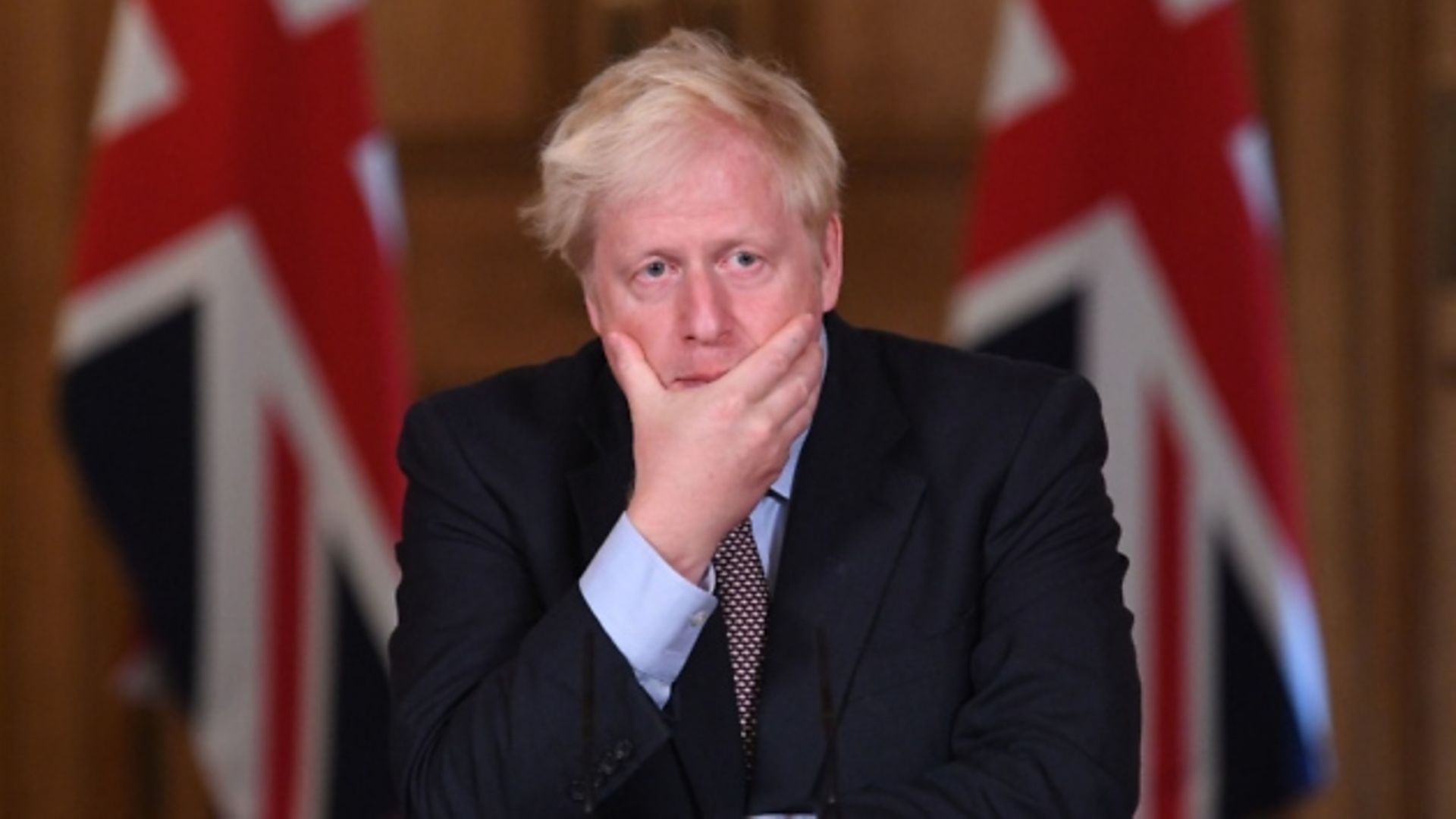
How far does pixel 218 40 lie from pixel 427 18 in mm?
496

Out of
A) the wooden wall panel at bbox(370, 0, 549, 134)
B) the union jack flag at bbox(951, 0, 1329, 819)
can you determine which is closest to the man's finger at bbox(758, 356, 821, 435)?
the union jack flag at bbox(951, 0, 1329, 819)

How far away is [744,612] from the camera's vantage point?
6.81 feet

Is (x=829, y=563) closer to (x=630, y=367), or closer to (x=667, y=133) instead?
(x=630, y=367)

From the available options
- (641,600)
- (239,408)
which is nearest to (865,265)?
(239,408)

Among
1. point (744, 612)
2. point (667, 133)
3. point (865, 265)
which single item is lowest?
point (744, 612)

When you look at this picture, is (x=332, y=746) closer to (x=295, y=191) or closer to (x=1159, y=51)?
(x=295, y=191)

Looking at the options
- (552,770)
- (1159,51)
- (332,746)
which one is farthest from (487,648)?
(1159,51)

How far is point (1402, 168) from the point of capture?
4102 mm

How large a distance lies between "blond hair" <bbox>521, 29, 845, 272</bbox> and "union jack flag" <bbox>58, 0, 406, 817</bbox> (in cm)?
192

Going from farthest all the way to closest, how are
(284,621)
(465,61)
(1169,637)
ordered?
(465,61), (284,621), (1169,637)

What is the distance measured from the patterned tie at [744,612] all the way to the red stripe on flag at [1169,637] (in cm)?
182

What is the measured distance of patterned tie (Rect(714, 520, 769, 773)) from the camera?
6.68ft

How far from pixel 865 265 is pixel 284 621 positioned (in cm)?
125

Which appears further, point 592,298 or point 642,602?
point 592,298
